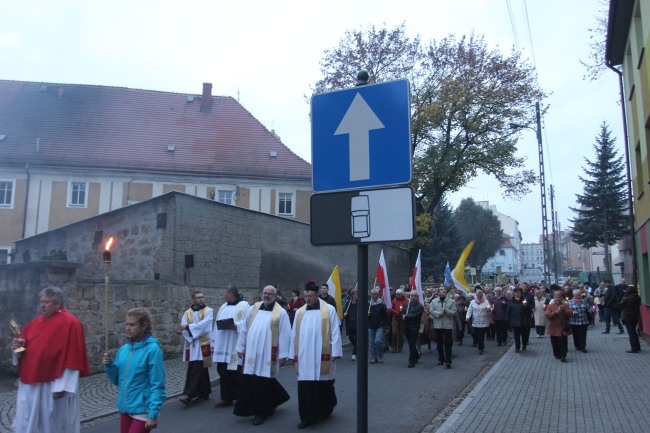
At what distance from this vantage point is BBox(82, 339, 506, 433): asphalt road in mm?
8008

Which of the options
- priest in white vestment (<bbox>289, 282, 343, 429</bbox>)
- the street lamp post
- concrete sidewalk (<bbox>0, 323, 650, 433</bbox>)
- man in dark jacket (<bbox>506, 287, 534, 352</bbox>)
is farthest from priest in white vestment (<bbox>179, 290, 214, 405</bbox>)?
the street lamp post

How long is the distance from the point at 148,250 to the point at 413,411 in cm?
897

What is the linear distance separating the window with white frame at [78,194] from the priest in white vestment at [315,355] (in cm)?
2888

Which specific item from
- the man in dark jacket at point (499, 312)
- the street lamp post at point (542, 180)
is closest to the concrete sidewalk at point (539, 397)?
the man in dark jacket at point (499, 312)

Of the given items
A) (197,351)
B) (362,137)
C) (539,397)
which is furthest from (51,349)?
(539,397)

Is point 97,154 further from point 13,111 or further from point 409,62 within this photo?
point 409,62

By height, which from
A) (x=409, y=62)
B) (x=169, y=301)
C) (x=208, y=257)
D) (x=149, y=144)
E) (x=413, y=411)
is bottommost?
(x=413, y=411)

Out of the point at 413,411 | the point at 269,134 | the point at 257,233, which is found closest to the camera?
the point at 413,411

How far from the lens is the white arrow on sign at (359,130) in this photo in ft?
12.0

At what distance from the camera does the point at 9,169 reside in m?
33.3

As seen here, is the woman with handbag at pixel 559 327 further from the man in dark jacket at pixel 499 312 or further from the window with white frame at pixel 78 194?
the window with white frame at pixel 78 194

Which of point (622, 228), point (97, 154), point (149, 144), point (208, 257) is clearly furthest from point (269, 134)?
point (622, 228)

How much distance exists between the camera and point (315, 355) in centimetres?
841

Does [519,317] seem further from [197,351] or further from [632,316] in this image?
[197,351]
